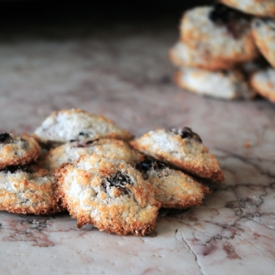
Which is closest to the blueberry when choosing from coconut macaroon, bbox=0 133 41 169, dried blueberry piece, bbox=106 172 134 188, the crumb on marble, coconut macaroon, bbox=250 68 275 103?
coconut macaroon, bbox=0 133 41 169

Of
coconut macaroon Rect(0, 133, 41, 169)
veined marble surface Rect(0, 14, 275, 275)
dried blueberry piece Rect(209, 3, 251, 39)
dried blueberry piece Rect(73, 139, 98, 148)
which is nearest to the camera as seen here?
veined marble surface Rect(0, 14, 275, 275)

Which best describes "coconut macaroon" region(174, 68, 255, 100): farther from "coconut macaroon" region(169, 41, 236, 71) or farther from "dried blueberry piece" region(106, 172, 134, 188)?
"dried blueberry piece" region(106, 172, 134, 188)

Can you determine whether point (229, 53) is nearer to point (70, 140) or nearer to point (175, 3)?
point (70, 140)

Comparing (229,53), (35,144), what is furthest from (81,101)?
(35,144)

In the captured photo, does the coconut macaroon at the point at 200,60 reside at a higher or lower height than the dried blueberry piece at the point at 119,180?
higher

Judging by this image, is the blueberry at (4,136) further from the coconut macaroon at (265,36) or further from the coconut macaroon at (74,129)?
the coconut macaroon at (265,36)

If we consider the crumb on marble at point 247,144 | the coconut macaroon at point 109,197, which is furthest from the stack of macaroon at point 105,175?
the crumb on marble at point 247,144

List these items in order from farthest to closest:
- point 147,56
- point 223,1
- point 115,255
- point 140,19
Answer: point 140,19 → point 147,56 → point 223,1 → point 115,255
